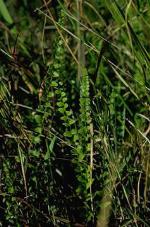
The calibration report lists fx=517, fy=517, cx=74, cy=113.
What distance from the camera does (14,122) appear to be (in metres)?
1.58

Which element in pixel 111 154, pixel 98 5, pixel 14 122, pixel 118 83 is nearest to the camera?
pixel 111 154

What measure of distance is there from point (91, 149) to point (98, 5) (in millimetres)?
939

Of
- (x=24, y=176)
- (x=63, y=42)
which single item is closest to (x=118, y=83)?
(x=63, y=42)

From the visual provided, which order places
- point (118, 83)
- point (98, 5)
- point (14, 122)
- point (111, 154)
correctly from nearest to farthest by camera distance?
1. point (111, 154)
2. point (14, 122)
3. point (118, 83)
4. point (98, 5)

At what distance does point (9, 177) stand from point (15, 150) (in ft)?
0.52

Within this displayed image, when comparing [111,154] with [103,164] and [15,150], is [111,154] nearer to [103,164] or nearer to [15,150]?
[103,164]

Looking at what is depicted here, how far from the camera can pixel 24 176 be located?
1478mm

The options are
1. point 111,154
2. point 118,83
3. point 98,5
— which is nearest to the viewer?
point 111,154

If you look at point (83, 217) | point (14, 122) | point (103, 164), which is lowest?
point (83, 217)

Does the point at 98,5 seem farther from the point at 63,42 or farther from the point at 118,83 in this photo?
the point at 63,42

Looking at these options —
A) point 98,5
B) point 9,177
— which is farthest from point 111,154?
point 98,5

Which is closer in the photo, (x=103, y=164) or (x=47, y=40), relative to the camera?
(x=103, y=164)

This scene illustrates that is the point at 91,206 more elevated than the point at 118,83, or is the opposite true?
the point at 118,83

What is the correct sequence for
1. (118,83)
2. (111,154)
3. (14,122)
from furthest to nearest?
(118,83)
(14,122)
(111,154)
